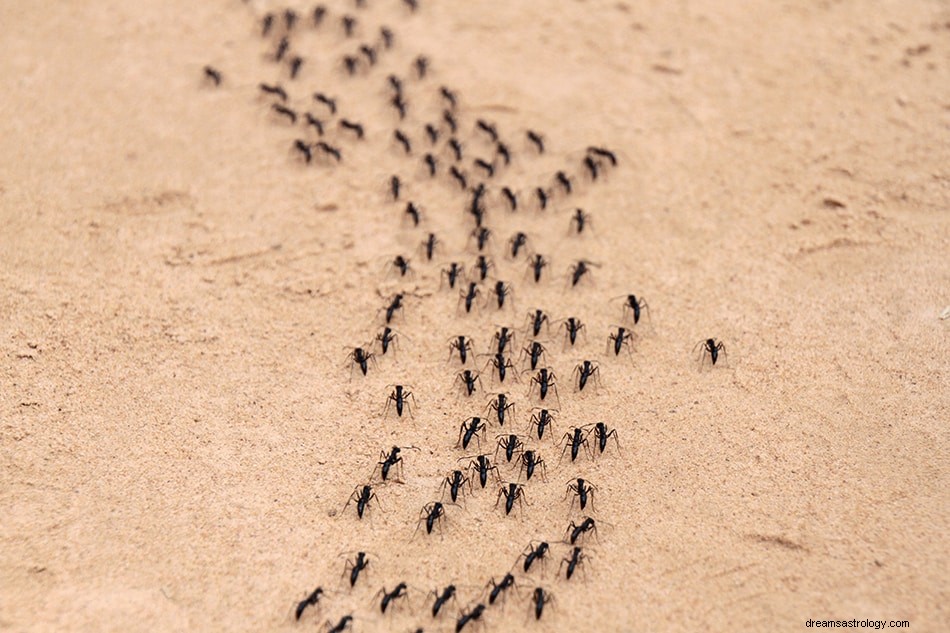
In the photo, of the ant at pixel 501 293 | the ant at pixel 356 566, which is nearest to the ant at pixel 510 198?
the ant at pixel 501 293

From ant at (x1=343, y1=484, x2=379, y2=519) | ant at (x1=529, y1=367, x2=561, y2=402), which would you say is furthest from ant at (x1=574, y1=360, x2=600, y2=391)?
ant at (x1=343, y1=484, x2=379, y2=519)

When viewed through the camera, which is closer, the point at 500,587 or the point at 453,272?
the point at 500,587

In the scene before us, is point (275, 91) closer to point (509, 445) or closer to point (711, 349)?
point (509, 445)

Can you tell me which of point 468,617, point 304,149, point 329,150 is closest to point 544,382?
point 468,617

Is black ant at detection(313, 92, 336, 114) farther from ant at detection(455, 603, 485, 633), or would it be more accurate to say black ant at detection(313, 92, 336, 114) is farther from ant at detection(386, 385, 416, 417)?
ant at detection(455, 603, 485, 633)

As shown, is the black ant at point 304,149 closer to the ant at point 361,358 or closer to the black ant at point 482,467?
the ant at point 361,358

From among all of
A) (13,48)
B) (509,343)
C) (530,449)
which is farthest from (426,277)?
(13,48)
